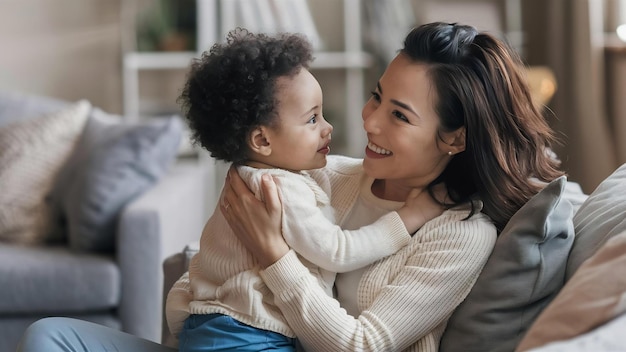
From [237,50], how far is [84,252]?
152 centimetres

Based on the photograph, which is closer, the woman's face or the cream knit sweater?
the cream knit sweater

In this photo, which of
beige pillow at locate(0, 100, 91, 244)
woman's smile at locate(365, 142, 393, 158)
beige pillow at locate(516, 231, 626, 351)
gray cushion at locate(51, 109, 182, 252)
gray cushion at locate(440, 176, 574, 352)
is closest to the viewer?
beige pillow at locate(516, 231, 626, 351)

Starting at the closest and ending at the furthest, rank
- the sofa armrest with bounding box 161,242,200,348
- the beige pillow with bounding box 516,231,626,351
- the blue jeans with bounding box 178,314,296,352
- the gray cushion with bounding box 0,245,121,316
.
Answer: the beige pillow with bounding box 516,231,626,351, the blue jeans with bounding box 178,314,296,352, the sofa armrest with bounding box 161,242,200,348, the gray cushion with bounding box 0,245,121,316

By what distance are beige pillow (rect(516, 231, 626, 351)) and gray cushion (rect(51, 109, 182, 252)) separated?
6.48ft

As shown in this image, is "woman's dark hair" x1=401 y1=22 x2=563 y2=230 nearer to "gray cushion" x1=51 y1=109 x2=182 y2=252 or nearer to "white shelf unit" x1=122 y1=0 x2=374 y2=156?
"gray cushion" x1=51 y1=109 x2=182 y2=252

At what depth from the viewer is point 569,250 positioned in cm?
145

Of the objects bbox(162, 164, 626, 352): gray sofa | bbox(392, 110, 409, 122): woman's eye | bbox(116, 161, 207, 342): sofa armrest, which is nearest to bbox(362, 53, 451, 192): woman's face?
bbox(392, 110, 409, 122): woman's eye

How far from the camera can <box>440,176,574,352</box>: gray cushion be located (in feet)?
4.57

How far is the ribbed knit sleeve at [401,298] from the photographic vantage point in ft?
4.73

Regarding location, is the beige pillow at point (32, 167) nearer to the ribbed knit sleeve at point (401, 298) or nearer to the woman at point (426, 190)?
the woman at point (426, 190)

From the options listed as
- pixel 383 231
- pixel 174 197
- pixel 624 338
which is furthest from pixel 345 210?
pixel 174 197

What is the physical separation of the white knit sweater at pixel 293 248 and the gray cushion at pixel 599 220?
0.94 ft

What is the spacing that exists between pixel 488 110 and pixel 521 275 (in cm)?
30

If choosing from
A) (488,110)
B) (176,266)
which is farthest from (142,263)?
(488,110)
